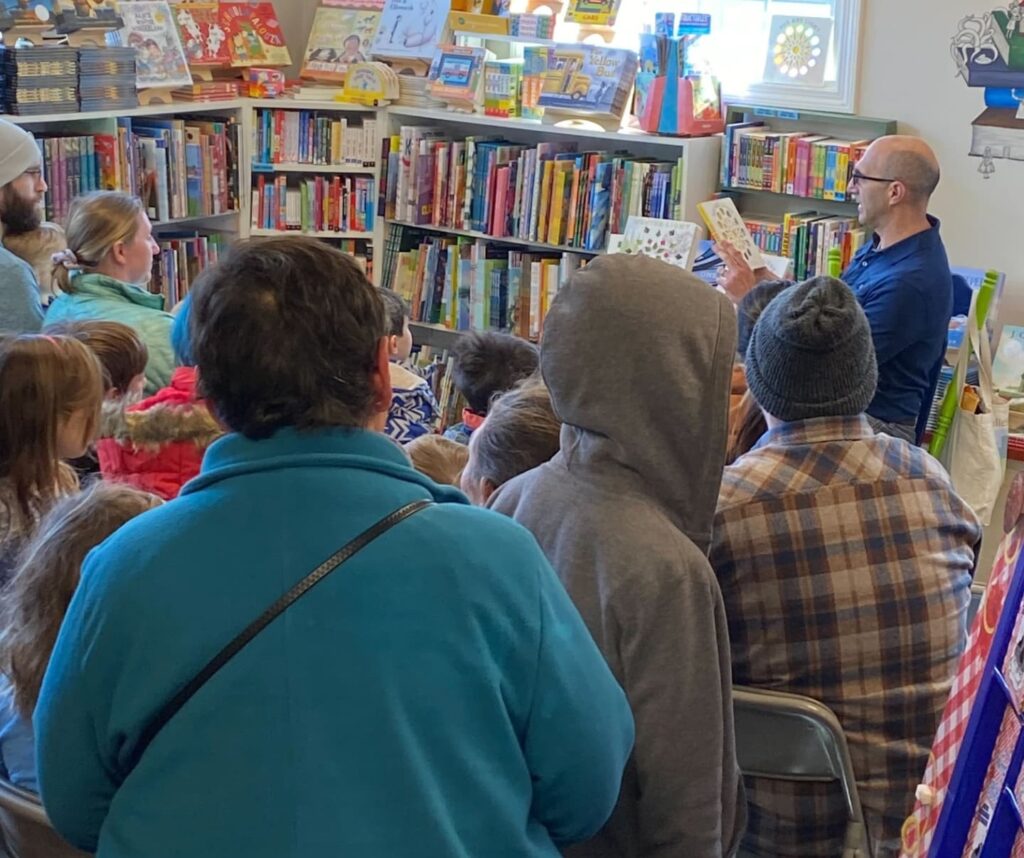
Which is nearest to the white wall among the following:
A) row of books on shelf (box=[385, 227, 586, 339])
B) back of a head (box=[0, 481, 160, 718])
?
row of books on shelf (box=[385, 227, 586, 339])

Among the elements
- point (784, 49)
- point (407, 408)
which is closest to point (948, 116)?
point (784, 49)

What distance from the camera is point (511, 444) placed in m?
2.10

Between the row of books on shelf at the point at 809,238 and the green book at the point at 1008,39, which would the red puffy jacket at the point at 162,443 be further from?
the green book at the point at 1008,39

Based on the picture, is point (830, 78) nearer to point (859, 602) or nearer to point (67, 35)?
point (67, 35)

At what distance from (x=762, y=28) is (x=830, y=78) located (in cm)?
36

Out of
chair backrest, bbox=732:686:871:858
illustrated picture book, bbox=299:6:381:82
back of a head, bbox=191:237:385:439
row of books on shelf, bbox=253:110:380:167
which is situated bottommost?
chair backrest, bbox=732:686:871:858

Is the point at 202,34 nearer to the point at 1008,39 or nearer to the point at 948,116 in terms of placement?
the point at 948,116

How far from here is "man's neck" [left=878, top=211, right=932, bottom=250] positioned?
3711mm

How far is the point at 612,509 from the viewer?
165 cm

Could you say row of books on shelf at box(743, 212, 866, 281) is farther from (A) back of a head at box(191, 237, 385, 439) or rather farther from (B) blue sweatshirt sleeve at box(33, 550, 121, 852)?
(B) blue sweatshirt sleeve at box(33, 550, 121, 852)

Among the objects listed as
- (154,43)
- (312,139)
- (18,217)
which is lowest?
(18,217)

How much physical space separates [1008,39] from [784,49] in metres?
0.77

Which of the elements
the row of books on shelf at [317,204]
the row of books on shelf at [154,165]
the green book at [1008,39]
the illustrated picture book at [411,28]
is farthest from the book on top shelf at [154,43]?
the green book at [1008,39]

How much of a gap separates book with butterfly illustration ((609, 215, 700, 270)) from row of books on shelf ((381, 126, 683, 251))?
0.34 meters
